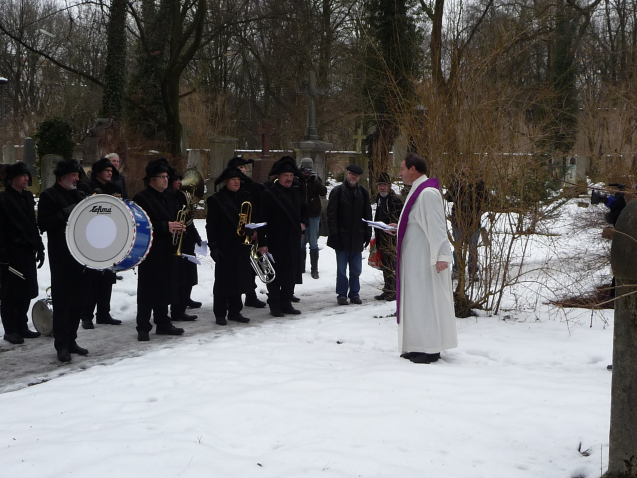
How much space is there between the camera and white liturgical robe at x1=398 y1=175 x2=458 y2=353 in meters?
6.39

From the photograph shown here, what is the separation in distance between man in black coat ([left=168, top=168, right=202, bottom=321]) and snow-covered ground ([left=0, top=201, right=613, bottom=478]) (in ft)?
4.55

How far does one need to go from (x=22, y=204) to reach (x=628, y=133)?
7.58 meters

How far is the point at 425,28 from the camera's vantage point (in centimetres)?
2480

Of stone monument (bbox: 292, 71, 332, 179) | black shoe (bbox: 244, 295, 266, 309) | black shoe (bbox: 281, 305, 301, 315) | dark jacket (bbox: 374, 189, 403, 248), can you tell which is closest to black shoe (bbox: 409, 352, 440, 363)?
black shoe (bbox: 281, 305, 301, 315)

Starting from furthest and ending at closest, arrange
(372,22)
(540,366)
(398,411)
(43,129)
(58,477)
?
(372,22), (43,129), (540,366), (398,411), (58,477)

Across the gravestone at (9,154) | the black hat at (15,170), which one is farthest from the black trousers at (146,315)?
the gravestone at (9,154)

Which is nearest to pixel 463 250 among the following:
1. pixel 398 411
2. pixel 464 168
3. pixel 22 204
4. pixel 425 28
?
pixel 464 168

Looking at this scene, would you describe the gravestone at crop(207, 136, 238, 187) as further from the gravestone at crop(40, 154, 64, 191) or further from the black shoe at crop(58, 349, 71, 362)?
the black shoe at crop(58, 349, 71, 362)

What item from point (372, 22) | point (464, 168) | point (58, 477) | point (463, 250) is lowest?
point (58, 477)

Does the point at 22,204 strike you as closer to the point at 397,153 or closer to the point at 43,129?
the point at 397,153

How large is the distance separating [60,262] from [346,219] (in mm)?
4190

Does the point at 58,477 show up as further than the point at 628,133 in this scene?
No

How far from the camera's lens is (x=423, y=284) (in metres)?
6.43

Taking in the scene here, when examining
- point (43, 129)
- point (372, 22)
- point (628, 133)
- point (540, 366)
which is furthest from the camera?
point (372, 22)
